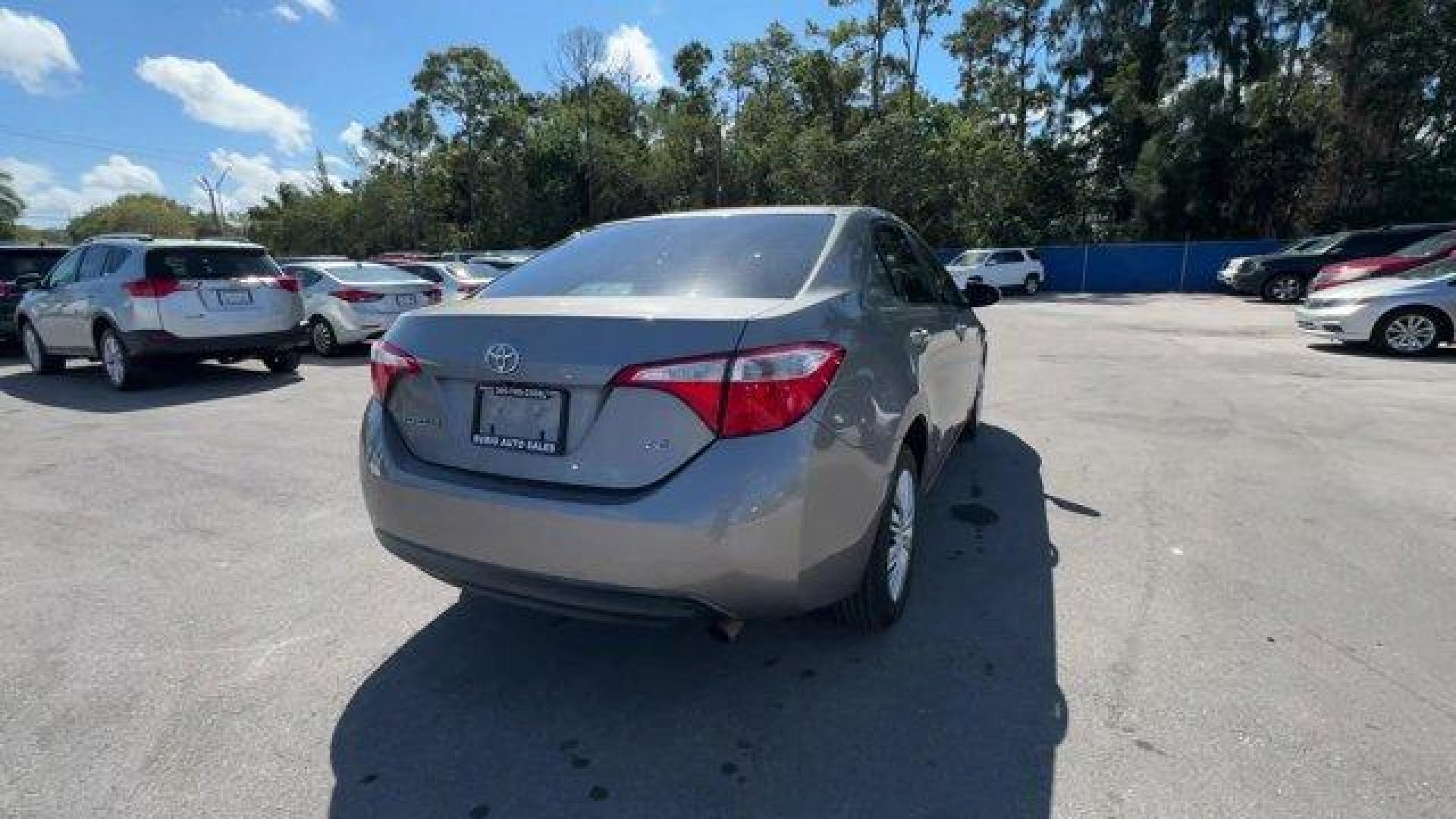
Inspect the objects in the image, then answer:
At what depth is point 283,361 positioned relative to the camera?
9938 mm

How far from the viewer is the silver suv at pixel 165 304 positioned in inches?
330

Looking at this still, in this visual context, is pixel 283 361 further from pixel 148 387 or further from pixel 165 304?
pixel 165 304

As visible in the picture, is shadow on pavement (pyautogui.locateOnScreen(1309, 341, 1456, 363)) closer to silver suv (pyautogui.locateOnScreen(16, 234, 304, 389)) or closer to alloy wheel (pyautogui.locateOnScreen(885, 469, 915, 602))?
alloy wheel (pyautogui.locateOnScreen(885, 469, 915, 602))

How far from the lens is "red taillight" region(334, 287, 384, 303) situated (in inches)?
451

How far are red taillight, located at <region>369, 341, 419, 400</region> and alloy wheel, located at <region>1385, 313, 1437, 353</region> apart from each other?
1218cm

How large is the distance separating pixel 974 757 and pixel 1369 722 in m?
1.33

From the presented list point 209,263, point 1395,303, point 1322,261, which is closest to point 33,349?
point 209,263

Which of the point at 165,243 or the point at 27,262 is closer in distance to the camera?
the point at 165,243

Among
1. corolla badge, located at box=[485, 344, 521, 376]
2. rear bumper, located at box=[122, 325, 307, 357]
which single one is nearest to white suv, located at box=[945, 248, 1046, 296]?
rear bumper, located at box=[122, 325, 307, 357]

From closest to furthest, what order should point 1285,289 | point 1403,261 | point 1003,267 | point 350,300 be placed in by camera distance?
point 350,300 → point 1403,261 → point 1285,289 → point 1003,267

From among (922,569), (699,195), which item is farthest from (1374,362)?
(699,195)

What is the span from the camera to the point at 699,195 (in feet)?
138

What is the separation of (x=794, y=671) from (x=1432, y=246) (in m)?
15.9

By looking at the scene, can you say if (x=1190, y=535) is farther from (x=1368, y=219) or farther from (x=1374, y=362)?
(x=1368, y=219)
